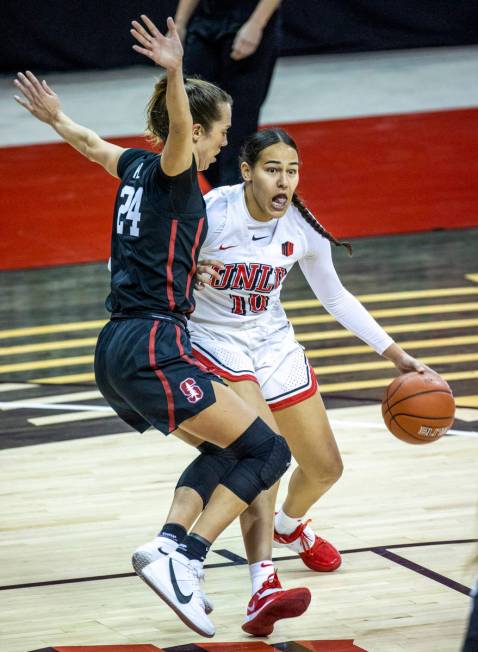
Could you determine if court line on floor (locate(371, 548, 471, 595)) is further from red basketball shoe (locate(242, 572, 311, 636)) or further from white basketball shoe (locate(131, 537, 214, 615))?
white basketball shoe (locate(131, 537, 214, 615))

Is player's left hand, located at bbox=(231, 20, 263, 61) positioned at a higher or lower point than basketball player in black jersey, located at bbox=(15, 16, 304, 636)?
lower

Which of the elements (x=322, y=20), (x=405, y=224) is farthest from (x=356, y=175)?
(x=322, y=20)

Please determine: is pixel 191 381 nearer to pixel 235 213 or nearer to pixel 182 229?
pixel 182 229

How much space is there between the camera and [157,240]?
400cm

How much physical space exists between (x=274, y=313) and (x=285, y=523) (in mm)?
736

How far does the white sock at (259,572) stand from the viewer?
4.14 m

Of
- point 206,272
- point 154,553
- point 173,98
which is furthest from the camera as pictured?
point 206,272

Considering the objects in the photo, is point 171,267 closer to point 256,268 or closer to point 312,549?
point 256,268

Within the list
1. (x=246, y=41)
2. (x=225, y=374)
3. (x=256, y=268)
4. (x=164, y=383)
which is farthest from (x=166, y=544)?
(x=246, y=41)

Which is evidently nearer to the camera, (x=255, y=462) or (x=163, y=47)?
(x=163, y=47)

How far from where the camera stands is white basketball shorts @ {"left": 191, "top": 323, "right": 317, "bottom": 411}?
453 centimetres

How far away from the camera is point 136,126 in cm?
1300

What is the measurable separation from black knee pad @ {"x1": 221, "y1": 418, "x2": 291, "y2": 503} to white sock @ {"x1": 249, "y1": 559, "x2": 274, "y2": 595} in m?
0.26

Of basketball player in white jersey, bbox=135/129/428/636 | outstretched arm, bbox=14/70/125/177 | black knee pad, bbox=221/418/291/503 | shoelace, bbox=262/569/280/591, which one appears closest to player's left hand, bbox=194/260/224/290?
basketball player in white jersey, bbox=135/129/428/636
